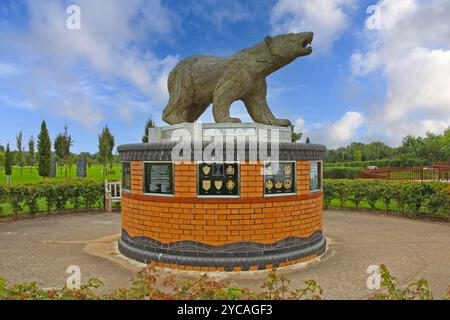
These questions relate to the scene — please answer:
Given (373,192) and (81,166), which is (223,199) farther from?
(81,166)

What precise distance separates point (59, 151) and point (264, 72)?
2937 cm

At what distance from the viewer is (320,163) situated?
8.24 m

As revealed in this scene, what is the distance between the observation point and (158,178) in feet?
23.4

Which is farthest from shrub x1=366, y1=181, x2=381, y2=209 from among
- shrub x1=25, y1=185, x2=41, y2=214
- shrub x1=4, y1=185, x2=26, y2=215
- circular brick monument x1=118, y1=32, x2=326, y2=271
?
shrub x1=4, y1=185, x2=26, y2=215

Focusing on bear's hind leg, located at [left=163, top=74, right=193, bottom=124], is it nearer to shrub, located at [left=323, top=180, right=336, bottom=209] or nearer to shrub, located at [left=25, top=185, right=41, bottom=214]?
shrub, located at [left=25, top=185, right=41, bottom=214]

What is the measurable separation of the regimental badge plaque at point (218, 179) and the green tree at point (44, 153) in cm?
2462

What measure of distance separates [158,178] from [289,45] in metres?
3.77

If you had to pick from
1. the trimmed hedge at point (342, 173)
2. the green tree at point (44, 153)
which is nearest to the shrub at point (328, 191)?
the trimmed hedge at point (342, 173)

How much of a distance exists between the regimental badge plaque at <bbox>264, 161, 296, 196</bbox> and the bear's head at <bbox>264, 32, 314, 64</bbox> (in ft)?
7.41

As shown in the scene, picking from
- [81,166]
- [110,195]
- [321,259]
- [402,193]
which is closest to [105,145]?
[81,166]

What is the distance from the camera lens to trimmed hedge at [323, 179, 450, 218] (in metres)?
11.7

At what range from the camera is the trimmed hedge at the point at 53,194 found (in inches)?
488
